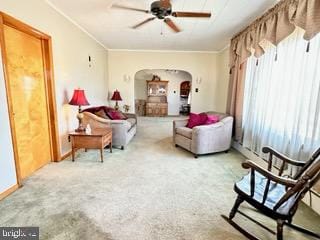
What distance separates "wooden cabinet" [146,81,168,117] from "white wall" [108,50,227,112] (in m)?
3.67

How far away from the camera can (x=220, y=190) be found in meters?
2.43

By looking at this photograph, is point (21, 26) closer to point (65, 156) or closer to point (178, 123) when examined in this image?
point (65, 156)

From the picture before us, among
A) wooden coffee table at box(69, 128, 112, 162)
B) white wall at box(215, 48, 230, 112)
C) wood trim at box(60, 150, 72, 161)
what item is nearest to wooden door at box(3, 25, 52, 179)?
wood trim at box(60, 150, 72, 161)

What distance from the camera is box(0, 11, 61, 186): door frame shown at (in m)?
2.15

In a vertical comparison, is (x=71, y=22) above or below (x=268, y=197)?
above

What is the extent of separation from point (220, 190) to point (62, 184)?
204cm

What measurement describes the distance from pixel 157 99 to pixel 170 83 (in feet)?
3.57

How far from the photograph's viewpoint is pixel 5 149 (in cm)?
217

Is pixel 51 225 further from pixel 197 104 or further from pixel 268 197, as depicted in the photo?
pixel 197 104

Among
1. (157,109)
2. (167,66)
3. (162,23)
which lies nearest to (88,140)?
(162,23)

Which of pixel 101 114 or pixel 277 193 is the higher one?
pixel 101 114

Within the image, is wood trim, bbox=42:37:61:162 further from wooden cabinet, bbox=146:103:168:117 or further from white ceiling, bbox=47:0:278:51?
wooden cabinet, bbox=146:103:168:117

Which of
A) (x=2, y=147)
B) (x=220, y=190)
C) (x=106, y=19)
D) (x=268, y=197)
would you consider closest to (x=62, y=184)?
(x=2, y=147)

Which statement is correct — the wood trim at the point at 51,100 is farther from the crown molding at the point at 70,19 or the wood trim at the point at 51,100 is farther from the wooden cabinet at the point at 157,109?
the wooden cabinet at the point at 157,109
